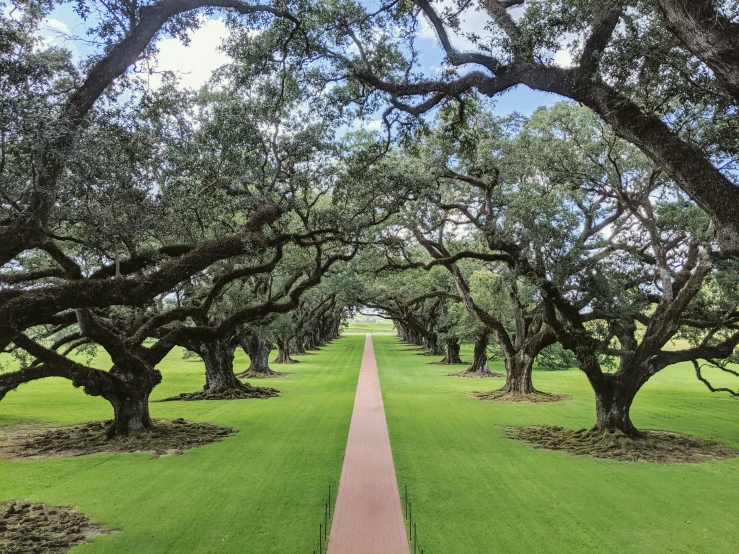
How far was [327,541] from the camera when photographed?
7.35 m

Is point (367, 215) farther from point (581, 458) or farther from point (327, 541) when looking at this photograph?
point (327, 541)

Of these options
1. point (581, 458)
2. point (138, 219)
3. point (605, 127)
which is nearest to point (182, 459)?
point (138, 219)

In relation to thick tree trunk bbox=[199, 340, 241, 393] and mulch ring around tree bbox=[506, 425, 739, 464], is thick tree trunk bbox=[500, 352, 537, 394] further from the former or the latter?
thick tree trunk bbox=[199, 340, 241, 393]

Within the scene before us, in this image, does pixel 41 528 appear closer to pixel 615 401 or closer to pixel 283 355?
pixel 615 401

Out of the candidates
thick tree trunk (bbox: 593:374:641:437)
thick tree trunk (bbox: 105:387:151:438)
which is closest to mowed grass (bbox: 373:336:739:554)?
thick tree trunk (bbox: 593:374:641:437)

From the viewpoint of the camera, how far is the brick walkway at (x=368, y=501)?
23.6 ft

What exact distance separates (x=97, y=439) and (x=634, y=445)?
14.4m

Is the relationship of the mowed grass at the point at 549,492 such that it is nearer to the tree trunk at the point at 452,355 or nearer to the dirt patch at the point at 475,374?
the dirt patch at the point at 475,374

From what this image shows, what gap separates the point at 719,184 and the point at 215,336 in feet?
45.8

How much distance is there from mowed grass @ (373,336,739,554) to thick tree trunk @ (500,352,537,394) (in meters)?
4.16

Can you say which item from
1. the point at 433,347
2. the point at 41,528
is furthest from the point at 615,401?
the point at 433,347

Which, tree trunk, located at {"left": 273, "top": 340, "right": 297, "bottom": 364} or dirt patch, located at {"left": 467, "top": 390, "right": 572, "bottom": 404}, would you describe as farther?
tree trunk, located at {"left": 273, "top": 340, "right": 297, "bottom": 364}

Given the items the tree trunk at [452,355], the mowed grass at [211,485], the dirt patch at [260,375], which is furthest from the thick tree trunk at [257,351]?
the tree trunk at [452,355]

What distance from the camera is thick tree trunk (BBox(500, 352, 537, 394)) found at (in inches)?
921
